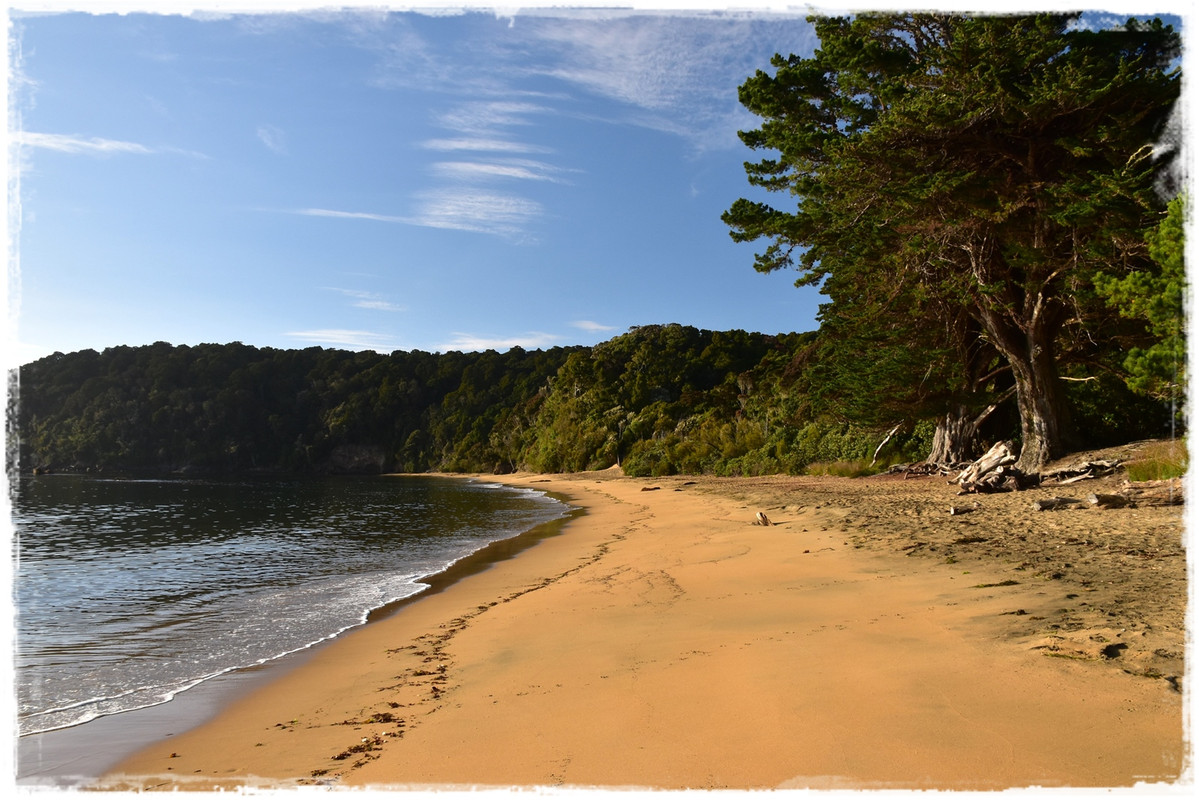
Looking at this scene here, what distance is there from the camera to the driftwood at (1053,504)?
1109 cm

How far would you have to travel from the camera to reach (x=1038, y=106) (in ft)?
48.0

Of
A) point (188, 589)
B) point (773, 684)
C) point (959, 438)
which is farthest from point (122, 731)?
point (959, 438)

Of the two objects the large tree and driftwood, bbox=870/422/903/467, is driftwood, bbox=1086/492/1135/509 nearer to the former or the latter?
the large tree

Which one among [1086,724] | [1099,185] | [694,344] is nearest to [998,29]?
[1099,185]

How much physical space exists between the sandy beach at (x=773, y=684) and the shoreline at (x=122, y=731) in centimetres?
19

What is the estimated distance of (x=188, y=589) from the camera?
1161 cm

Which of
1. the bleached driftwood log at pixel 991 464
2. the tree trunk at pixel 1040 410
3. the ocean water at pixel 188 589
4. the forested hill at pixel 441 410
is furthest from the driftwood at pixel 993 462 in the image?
the forested hill at pixel 441 410

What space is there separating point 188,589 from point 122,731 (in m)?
7.51

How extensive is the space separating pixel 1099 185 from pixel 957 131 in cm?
309

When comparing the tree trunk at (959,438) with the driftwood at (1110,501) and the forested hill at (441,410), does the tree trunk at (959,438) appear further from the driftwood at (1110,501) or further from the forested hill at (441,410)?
the driftwood at (1110,501)

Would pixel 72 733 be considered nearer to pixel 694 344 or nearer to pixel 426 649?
pixel 426 649

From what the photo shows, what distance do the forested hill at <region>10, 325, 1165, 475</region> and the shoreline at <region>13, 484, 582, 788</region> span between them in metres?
26.3

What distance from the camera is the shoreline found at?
4301 mm

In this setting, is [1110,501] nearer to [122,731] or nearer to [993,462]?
[993,462]
